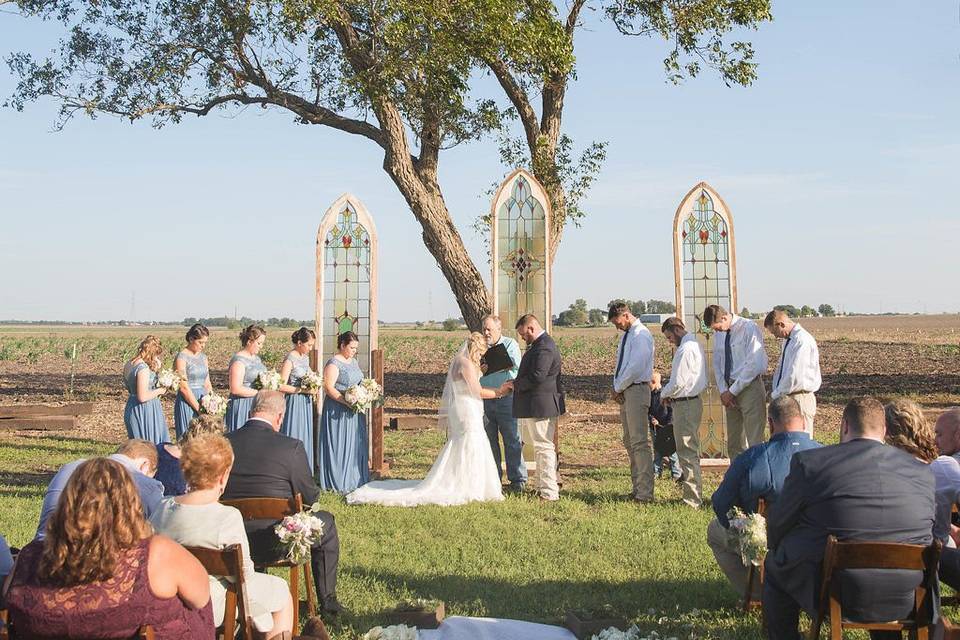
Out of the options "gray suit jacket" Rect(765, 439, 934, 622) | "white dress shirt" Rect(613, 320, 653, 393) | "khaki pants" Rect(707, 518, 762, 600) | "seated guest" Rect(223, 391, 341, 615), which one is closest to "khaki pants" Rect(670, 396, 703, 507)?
"white dress shirt" Rect(613, 320, 653, 393)

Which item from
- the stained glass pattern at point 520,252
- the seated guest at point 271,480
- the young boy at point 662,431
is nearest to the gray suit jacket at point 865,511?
the seated guest at point 271,480

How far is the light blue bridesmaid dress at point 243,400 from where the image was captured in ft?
35.3

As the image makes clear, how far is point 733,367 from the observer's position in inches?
408

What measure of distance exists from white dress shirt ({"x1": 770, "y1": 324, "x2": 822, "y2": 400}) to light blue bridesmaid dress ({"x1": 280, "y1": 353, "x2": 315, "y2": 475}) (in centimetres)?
526

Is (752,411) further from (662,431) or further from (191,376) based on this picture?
(191,376)

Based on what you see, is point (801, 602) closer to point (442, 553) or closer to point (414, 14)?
point (442, 553)

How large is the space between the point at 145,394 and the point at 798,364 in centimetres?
672

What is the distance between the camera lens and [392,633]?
5.44 meters

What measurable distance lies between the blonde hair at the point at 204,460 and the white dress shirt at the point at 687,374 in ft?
19.5

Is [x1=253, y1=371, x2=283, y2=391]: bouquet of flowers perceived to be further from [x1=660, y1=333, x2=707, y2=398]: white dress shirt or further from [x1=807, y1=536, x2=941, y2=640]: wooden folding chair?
[x1=807, y1=536, x2=941, y2=640]: wooden folding chair

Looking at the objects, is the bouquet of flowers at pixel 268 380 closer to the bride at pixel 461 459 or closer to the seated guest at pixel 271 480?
the bride at pixel 461 459

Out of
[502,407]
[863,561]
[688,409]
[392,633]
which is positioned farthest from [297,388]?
[863,561]

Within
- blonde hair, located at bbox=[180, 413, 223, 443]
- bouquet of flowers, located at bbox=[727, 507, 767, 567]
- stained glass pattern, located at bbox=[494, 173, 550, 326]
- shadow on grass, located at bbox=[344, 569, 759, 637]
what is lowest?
shadow on grass, located at bbox=[344, 569, 759, 637]

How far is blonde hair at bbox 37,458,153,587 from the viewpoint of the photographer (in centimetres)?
346
